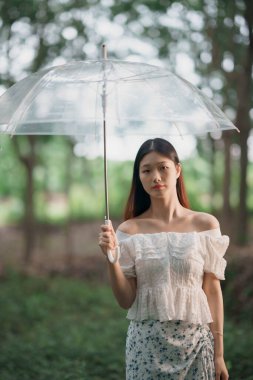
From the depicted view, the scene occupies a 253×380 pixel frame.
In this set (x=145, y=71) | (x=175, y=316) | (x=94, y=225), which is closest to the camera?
(x=175, y=316)

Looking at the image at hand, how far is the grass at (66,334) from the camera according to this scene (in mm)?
5641

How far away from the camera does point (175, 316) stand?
2.95m

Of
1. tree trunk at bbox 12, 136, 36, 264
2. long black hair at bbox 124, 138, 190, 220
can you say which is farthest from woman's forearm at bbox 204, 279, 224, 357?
tree trunk at bbox 12, 136, 36, 264

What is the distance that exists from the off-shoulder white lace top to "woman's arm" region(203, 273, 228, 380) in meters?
0.04

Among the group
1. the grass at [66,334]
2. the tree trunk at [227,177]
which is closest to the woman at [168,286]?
the grass at [66,334]

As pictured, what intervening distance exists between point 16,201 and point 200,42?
47.9 feet

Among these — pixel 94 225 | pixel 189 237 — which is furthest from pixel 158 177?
pixel 94 225

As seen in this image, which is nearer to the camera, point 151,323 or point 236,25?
point 151,323

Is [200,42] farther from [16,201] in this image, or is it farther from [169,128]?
[16,201]

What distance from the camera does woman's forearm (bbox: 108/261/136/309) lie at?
2.88 m

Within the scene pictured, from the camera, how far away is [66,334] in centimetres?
756

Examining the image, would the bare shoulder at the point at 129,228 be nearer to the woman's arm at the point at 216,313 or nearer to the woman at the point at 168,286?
the woman at the point at 168,286

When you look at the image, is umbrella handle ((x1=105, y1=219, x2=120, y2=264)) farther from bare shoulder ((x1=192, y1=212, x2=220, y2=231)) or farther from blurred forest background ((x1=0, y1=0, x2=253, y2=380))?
blurred forest background ((x1=0, y1=0, x2=253, y2=380))

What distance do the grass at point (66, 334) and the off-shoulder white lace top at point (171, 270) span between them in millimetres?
2353
